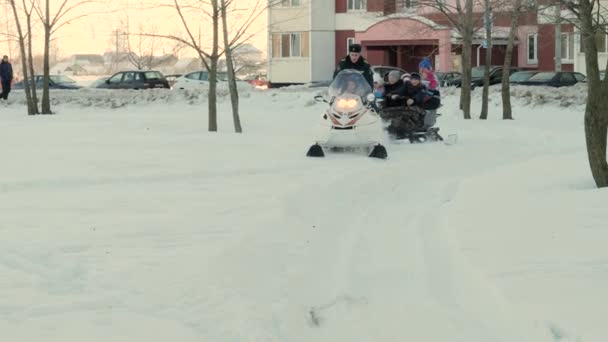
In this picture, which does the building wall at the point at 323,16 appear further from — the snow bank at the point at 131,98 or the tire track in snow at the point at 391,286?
the tire track in snow at the point at 391,286

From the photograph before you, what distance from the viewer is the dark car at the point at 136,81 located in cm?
4547

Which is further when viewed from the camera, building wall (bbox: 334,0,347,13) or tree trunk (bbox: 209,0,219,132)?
building wall (bbox: 334,0,347,13)

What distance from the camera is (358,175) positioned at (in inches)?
518

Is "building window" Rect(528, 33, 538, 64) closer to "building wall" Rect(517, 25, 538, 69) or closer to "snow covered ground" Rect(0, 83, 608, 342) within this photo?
"building wall" Rect(517, 25, 538, 69)

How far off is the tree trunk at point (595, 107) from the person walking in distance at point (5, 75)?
90.1 feet

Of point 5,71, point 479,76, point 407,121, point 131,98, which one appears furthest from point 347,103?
point 479,76

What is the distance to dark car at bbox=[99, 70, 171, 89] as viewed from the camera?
4547cm

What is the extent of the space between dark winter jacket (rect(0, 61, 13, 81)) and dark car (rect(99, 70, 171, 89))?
10305 mm

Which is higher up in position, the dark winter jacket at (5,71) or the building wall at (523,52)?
the building wall at (523,52)

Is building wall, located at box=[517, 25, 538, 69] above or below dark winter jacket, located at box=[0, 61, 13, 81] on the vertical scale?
above

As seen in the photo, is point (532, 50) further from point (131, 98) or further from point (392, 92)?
point (392, 92)

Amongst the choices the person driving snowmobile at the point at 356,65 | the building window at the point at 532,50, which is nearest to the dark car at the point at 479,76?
the building window at the point at 532,50

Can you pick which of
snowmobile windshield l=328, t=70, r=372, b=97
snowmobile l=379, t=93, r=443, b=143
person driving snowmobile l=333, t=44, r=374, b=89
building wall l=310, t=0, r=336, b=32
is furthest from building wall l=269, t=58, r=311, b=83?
snowmobile windshield l=328, t=70, r=372, b=97

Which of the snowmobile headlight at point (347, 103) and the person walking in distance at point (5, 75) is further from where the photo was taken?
the person walking in distance at point (5, 75)
